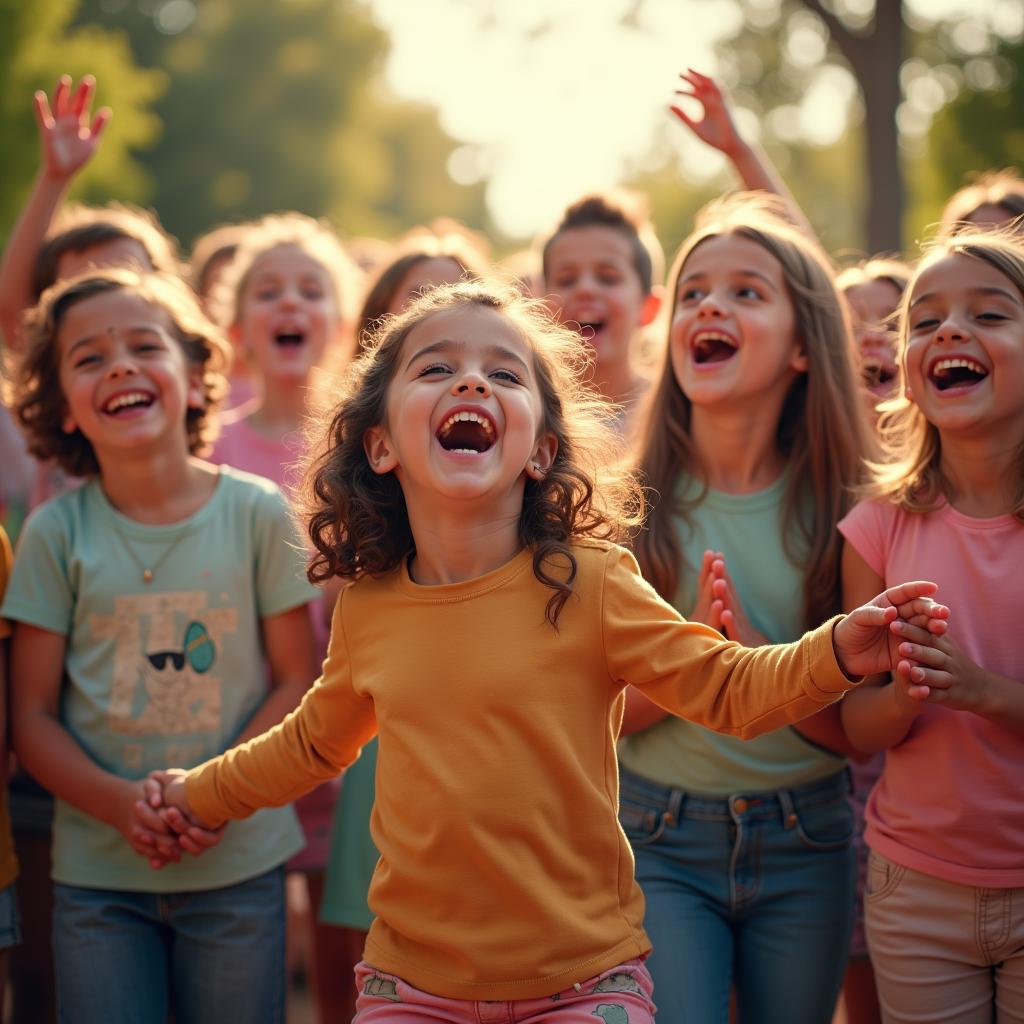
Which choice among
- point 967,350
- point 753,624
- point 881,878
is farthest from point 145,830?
point 967,350

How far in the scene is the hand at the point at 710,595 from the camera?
120 inches

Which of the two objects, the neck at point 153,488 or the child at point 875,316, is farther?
the child at point 875,316

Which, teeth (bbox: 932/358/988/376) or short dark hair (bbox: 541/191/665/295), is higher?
short dark hair (bbox: 541/191/665/295)

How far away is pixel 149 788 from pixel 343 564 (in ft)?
2.61

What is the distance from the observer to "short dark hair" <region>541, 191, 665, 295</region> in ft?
16.5

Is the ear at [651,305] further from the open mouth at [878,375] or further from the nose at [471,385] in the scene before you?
the nose at [471,385]

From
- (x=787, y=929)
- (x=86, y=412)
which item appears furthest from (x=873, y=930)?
(x=86, y=412)

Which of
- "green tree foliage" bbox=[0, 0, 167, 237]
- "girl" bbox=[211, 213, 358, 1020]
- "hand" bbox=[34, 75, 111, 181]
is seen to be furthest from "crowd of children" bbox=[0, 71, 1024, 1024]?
"green tree foliage" bbox=[0, 0, 167, 237]

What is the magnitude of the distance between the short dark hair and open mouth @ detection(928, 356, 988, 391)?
6.76ft

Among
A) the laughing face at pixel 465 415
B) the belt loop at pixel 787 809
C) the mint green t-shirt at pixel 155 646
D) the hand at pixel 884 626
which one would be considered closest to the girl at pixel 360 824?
the mint green t-shirt at pixel 155 646

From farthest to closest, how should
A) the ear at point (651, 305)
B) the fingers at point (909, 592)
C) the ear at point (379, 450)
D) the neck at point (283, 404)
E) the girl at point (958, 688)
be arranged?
the ear at point (651, 305)
the neck at point (283, 404)
the ear at point (379, 450)
the girl at point (958, 688)
the fingers at point (909, 592)

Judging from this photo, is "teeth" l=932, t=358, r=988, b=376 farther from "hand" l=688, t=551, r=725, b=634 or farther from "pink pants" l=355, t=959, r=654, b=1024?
"pink pants" l=355, t=959, r=654, b=1024

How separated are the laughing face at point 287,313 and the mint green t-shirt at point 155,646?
1456 mm

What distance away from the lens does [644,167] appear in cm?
3878
